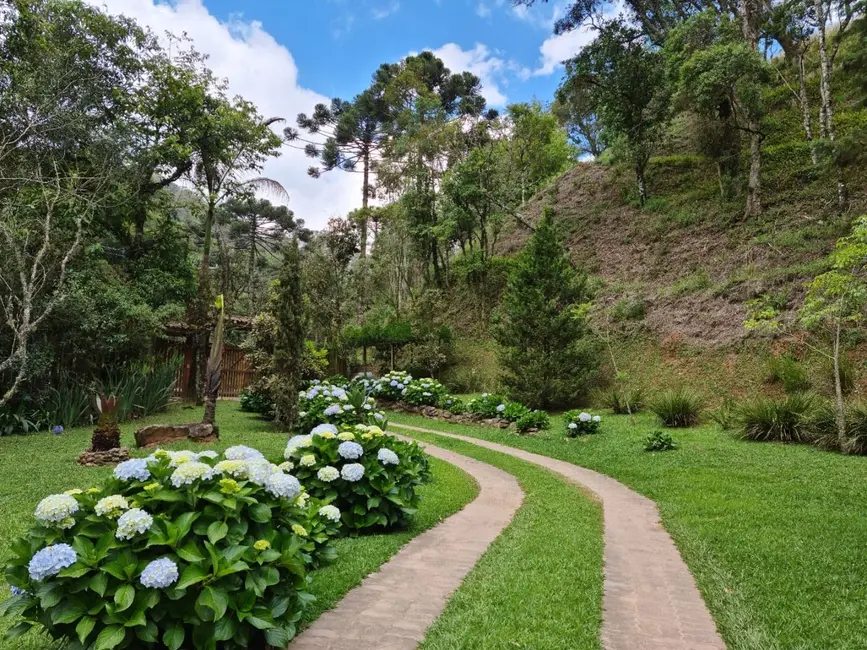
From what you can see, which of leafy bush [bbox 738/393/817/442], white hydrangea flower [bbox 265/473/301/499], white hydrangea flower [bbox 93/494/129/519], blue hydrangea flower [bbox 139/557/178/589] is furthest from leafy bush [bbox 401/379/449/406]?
blue hydrangea flower [bbox 139/557/178/589]

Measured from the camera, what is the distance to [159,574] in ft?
6.02

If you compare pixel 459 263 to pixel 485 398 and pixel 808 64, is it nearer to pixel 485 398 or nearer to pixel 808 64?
pixel 485 398

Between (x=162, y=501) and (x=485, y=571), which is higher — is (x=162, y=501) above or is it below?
above

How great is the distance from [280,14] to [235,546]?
10.00 m

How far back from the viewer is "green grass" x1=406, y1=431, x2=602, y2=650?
240cm

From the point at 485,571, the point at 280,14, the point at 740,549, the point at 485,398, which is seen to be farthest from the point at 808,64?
the point at 485,571

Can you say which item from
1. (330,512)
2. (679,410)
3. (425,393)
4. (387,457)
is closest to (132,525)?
(330,512)

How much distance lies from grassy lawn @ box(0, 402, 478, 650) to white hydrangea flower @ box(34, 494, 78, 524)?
65 cm

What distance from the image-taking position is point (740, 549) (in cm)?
374

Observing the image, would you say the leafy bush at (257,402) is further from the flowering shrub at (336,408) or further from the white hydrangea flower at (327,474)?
the white hydrangea flower at (327,474)

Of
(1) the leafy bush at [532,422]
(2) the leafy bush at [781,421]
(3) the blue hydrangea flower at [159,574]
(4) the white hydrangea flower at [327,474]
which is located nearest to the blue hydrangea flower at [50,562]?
(3) the blue hydrangea flower at [159,574]

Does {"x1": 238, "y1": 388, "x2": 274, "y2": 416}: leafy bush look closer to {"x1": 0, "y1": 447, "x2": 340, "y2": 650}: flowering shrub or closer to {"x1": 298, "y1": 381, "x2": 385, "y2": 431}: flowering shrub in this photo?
{"x1": 298, "y1": 381, "x2": 385, "y2": 431}: flowering shrub

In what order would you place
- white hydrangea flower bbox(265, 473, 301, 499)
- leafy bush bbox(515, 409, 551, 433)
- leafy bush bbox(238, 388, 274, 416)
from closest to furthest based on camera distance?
white hydrangea flower bbox(265, 473, 301, 499)
leafy bush bbox(515, 409, 551, 433)
leafy bush bbox(238, 388, 274, 416)

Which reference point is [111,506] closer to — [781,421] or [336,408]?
[336,408]
